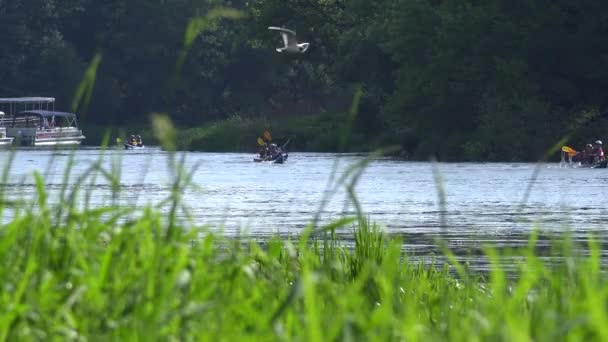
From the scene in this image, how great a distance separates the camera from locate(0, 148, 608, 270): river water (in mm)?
19719

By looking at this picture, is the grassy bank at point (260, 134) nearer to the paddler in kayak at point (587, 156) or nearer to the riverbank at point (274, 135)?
the riverbank at point (274, 135)

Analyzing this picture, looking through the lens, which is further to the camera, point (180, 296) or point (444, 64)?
point (444, 64)

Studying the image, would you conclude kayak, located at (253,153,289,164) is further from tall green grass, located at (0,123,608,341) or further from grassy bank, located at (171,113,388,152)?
tall green grass, located at (0,123,608,341)

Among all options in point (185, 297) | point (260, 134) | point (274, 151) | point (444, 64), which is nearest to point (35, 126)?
point (260, 134)

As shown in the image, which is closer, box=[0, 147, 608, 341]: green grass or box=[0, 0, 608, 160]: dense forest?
box=[0, 147, 608, 341]: green grass

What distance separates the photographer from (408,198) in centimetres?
2859

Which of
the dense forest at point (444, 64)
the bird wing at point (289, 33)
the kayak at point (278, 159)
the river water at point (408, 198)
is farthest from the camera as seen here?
the dense forest at point (444, 64)

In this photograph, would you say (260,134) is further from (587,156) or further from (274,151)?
(587,156)

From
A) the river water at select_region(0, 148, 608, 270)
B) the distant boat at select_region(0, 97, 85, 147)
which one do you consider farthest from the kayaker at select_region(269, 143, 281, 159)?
the distant boat at select_region(0, 97, 85, 147)

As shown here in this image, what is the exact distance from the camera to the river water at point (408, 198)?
64.7ft

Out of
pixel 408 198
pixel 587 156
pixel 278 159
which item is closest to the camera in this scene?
pixel 408 198

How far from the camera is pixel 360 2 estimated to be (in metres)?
63.7

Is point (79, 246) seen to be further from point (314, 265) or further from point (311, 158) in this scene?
point (311, 158)

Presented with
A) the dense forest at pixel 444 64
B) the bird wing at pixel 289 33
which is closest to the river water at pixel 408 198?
Result: the bird wing at pixel 289 33
